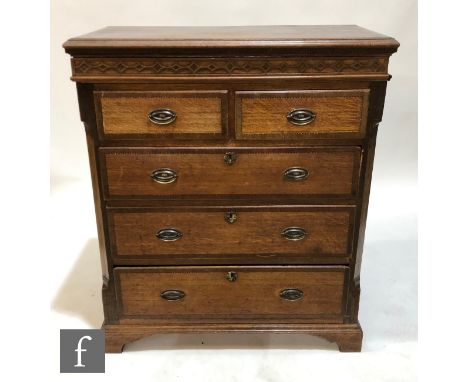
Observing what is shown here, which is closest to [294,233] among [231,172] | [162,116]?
[231,172]

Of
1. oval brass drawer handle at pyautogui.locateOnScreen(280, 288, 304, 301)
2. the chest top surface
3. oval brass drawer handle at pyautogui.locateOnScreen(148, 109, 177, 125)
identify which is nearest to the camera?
the chest top surface

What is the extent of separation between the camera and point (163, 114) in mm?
1845

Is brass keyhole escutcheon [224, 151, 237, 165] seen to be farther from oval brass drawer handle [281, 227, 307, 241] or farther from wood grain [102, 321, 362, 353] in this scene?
wood grain [102, 321, 362, 353]

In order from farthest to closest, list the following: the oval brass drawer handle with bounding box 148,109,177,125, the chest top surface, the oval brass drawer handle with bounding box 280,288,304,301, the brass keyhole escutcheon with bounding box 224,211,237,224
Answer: the oval brass drawer handle with bounding box 280,288,304,301
the brass keyhole escutcheon with bounding box 224,211,237,224
the oval brass drawer handle with bounding box 148,109,177,125
the chest top surface

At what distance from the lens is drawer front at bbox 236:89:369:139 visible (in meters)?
1.83

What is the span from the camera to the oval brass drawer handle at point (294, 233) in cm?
201

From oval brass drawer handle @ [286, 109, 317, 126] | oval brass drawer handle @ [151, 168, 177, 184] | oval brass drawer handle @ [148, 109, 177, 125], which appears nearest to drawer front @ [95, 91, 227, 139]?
oval brass drawer handle @ [148, 109, 177, 125]

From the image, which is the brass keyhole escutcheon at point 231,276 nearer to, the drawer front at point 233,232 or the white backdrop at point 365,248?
the drawer front at point 233,232

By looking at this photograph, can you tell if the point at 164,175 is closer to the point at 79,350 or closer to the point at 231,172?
the point at 231,172

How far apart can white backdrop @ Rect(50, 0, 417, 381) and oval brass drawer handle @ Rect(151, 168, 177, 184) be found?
763mm

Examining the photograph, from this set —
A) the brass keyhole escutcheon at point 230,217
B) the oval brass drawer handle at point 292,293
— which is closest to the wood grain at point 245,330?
the oval brass drawer handle at point 292,293

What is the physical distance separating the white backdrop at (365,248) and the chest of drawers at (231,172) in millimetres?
114

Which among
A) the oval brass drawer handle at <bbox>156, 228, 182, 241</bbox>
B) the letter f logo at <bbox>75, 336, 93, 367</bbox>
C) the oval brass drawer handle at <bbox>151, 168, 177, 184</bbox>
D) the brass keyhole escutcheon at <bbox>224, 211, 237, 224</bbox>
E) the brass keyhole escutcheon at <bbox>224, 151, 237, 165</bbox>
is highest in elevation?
the brass keyhole escutcheon at <bbox>224, 151, 237, 165</bbox>

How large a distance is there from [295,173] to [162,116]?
547mm
